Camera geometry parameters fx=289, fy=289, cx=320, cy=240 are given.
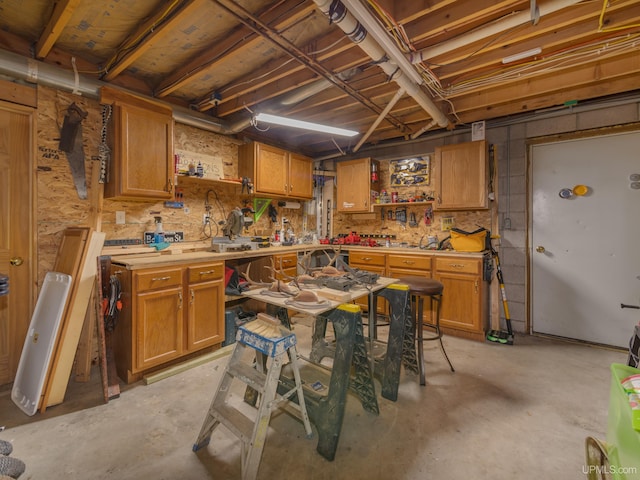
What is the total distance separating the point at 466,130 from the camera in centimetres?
402

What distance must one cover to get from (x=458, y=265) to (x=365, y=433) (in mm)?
2337

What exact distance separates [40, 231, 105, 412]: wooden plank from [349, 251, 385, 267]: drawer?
3.06 m

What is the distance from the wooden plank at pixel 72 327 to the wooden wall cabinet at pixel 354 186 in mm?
3342

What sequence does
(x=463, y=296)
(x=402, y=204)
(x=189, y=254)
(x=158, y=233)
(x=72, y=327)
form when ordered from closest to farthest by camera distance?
(x=72, y=327) < (x=189, y=254) < (x=158, y=233) < (x=463, y=296) < (x=402, y=204)

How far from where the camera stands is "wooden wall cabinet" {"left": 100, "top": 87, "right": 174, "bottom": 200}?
2.69m

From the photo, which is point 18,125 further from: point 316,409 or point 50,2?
point 316,409

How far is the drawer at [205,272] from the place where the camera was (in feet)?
9.15

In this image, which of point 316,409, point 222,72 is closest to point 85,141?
point 222,72

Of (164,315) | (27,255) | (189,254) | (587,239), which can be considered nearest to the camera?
(27,255)

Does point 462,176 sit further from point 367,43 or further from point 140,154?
point 140,154

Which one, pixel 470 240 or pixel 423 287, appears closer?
pixel 423 287

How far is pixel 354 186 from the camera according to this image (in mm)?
4703

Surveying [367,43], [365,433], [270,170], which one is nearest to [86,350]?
[365,433]

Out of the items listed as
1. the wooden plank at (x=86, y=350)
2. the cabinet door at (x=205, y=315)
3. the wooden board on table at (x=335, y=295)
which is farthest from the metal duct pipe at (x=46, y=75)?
the wooden board on table at (x=335, y=295)
